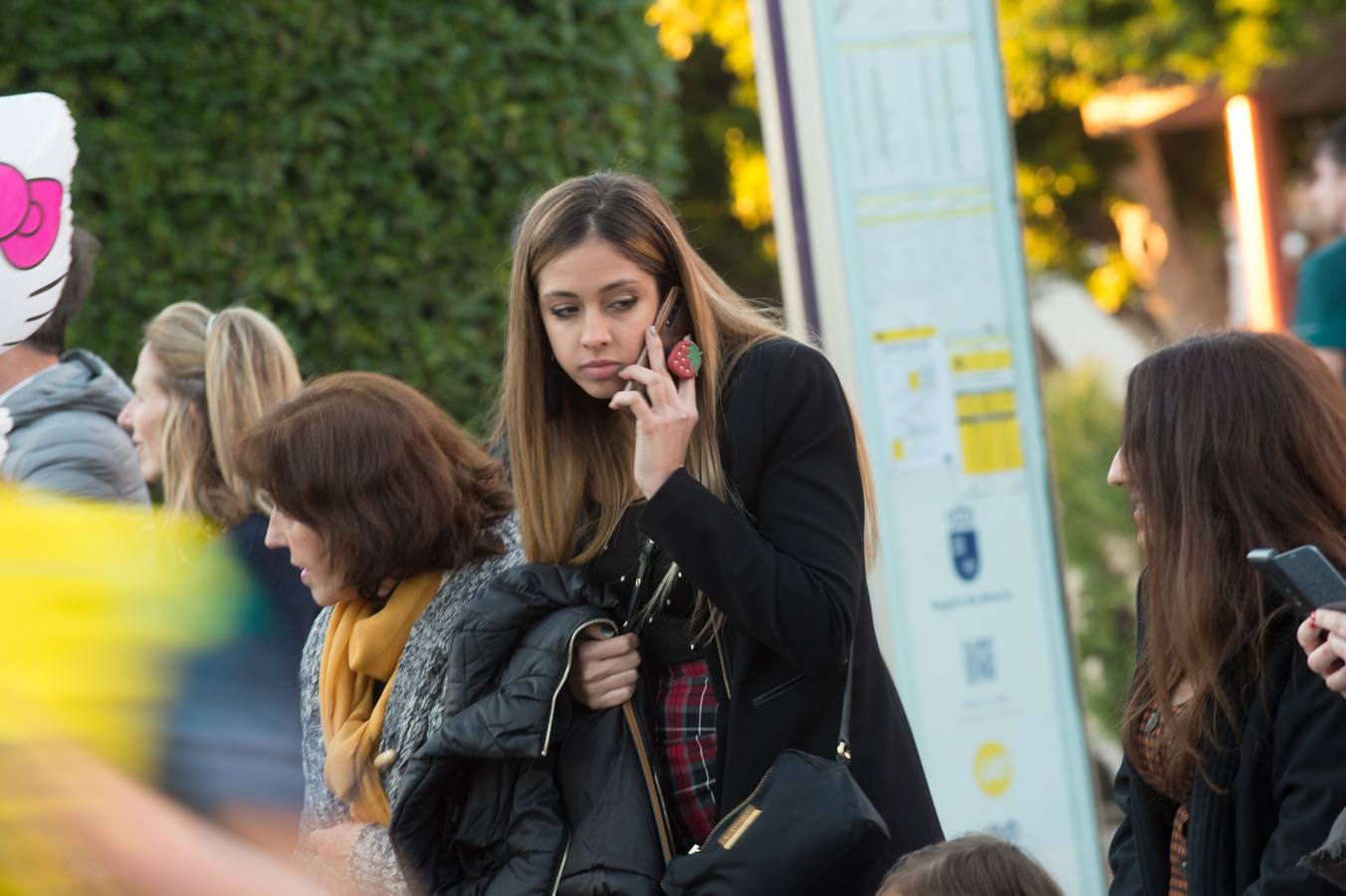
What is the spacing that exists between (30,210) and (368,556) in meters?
1.19

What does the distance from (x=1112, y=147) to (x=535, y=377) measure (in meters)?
12.2

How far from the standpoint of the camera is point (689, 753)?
2551mm

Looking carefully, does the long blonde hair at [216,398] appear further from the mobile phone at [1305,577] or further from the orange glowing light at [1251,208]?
the orange glowing light at [1251,208]

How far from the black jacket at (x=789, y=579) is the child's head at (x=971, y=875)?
196 millimetres

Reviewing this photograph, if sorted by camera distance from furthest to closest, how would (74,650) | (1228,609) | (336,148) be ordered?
(336,148), (1228,609), (74,650)

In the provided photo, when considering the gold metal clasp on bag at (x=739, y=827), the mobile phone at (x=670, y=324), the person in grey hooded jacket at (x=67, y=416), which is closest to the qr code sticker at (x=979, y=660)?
the mobile phone at (x=670, y=324)

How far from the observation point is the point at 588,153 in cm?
562

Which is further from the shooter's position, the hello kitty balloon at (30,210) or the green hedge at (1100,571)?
the green hedge at (1100,571)

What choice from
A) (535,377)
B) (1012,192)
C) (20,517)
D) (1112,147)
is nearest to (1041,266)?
(1112,147)

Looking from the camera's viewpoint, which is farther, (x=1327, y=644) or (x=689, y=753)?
(x=689, y=753)

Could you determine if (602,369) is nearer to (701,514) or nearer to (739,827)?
(701,514)

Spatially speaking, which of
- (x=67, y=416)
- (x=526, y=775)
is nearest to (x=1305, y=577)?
(x=526, y=775)

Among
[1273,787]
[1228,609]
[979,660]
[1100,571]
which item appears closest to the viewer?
[1273,787]

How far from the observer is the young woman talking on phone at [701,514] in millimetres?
2449
